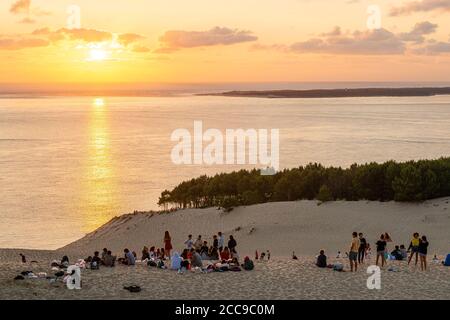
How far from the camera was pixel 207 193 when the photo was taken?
5534cm

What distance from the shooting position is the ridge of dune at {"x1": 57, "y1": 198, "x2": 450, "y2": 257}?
40875 mm

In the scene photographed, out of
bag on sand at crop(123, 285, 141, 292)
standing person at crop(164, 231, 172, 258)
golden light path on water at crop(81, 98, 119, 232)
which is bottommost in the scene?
golden light path on water at crop(81, 98, 119, 232)

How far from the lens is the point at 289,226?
1759 inches

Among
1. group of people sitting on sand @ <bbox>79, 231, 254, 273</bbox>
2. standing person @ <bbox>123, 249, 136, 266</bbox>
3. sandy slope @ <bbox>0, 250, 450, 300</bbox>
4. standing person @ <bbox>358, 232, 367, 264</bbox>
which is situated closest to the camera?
sandy slope @ <bbox>0, 250, 450, 300</bbox>

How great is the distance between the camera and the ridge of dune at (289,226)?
40.9m

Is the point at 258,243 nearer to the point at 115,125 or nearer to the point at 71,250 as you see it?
the point at 71,250

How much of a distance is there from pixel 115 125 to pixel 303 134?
63.1 m

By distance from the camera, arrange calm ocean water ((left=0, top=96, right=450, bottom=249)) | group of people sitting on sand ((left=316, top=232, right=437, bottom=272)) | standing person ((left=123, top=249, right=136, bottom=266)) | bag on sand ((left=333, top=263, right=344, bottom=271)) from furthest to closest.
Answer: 1. calm ocean water ((left=0, top=96, right=450, bottom=249))
2. standing person ((left=123, top=249, right=136, bottom=266))
3. bag on sand ((left=333, top=263, right=344, bottom=271))
4. group of people sitting on sand ((left=316, top=232, right=437, bottom=272))

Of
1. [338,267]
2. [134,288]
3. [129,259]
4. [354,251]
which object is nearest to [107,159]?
[129,259]

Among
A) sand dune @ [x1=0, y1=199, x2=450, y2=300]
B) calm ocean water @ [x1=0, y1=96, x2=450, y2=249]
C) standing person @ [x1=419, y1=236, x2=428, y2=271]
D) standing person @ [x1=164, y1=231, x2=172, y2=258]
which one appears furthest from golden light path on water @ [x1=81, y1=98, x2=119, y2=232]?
standing person @ [x1=419, y1=236, x2=428, y2=271]

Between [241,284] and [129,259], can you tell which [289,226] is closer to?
[129,259]

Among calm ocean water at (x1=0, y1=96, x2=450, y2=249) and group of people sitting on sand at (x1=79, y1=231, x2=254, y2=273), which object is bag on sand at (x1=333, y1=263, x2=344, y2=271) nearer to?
group of people sitting on sand at (x1=79, y1=231, x2=254, y2=273)

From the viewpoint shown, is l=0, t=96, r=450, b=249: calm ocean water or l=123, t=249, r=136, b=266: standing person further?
l=0, t=96, r=450, b=249: calm ocean water

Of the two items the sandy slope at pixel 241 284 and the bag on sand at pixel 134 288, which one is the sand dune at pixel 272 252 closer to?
the sandy slope at pixel 241 284
